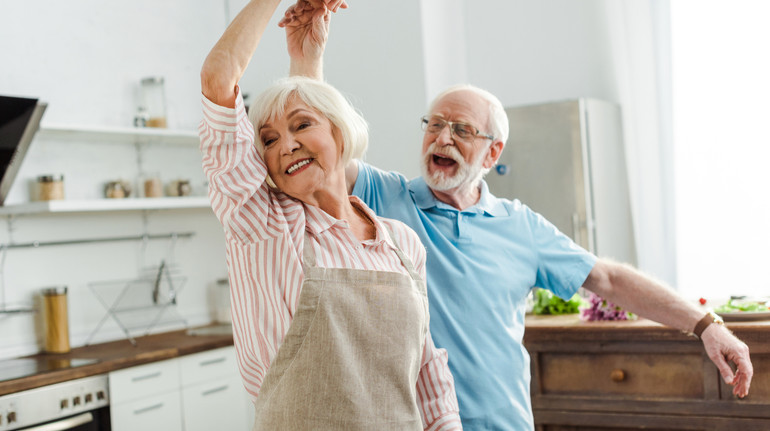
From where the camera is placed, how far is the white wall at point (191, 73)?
12.1 ft

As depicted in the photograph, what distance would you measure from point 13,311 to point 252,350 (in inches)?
104

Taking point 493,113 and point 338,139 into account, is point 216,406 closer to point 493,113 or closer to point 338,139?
point 493,113

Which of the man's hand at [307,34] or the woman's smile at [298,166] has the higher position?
the man's hand at [307,34]

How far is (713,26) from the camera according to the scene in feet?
13.1

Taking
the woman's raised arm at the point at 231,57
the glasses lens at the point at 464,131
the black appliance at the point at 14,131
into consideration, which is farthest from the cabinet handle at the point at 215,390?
the woman's raised arm at the point at 231,57

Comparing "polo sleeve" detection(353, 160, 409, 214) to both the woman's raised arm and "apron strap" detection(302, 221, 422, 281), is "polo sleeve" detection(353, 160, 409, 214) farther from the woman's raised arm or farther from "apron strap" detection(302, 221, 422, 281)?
the woman's raised arm

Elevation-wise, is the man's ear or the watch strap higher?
the man's ear

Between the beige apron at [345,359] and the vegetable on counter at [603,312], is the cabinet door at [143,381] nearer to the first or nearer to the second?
the vegetable on counter at [603,312]

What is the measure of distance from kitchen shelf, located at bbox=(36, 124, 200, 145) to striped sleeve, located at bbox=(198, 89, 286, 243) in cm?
264

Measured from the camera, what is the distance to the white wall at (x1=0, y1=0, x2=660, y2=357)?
369 cm

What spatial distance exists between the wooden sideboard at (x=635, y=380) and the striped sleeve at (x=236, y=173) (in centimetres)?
182

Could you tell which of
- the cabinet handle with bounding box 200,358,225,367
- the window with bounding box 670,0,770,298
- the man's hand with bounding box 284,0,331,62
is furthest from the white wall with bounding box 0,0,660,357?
the man's hand with bounding box 284,0,331,62

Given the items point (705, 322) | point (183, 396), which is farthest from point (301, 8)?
point (183, 396)

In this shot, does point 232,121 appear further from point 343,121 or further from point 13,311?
point 13,311
